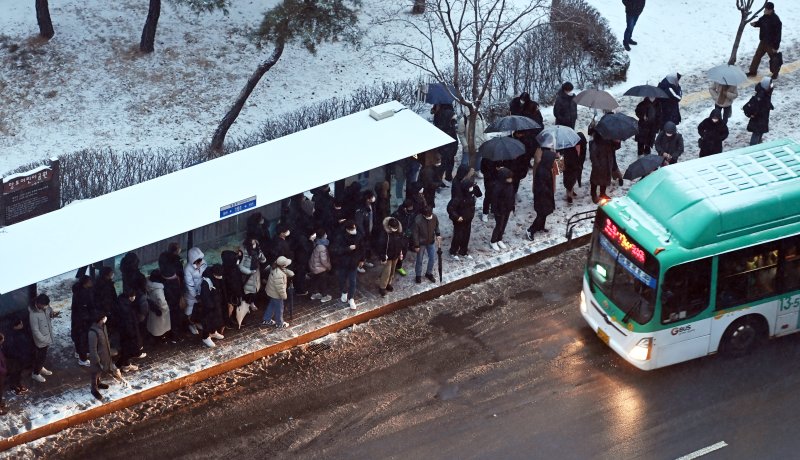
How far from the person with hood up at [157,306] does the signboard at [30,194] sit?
2499 millimetres

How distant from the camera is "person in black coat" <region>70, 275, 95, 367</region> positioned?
16.1 m

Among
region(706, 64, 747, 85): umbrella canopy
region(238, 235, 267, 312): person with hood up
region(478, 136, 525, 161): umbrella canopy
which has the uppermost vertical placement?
region(706, 64, 747, 85): umbrella canopy

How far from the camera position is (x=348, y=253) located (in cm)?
1784

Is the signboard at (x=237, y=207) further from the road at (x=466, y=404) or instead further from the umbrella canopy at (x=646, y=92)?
the umbrella canopy at (x=646, y=92)

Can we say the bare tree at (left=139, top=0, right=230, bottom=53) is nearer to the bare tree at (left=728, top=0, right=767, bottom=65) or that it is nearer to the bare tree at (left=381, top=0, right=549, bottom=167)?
the bare tree at (left=381, top=0, right=549, bottom=167)

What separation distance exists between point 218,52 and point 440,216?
7.94m

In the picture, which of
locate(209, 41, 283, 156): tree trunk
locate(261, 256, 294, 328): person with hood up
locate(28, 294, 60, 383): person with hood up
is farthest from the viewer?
locate(209, 41, 283, 156): tree trunk

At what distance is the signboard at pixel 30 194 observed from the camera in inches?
692

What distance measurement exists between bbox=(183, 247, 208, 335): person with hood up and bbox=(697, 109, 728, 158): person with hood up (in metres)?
9.75

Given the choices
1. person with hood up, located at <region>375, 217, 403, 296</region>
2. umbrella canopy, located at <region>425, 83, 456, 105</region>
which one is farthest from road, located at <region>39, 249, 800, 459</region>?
umbrella canopy, located at <region>425, 83, 456, 105</region>

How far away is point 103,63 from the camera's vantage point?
25344 millimetres

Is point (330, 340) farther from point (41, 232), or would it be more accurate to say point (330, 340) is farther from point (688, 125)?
point (688, 125)

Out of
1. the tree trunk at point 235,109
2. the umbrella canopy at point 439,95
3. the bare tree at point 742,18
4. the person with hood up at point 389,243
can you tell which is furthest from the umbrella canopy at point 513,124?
the bare tree at point 742,18

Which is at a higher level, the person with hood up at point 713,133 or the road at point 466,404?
the person with hood up at point 713,133
